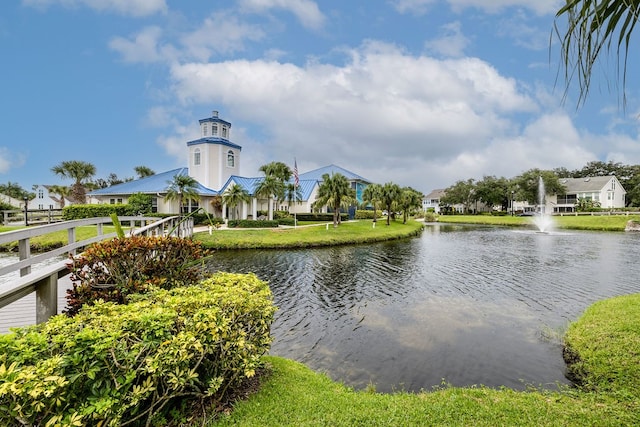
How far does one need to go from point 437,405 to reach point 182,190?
3381cm

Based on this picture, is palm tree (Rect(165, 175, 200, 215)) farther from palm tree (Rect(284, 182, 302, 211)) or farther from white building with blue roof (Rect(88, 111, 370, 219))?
palm tree (Rect(284, 182, 302, 211))

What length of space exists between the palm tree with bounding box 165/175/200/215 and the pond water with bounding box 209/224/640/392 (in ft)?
51.5

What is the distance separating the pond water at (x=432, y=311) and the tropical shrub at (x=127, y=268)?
3208 mm

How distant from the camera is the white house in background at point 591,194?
68.9 metres

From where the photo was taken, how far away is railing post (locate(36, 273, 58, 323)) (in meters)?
A: 4.11

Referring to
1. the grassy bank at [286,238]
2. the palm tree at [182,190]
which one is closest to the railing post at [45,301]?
the grassy bank at [286,238]

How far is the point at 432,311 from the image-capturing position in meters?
10.3

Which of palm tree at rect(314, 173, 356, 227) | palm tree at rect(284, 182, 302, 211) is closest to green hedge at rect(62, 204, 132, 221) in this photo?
palm tree at rect(284, 182, 302, 211)

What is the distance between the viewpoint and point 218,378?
3.49 meters

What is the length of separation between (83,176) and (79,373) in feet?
223

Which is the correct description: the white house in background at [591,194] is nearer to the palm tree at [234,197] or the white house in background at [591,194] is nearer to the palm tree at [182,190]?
the palm tree at [234,197]

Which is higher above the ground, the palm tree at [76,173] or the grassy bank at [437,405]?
the palm tree at [76,173]

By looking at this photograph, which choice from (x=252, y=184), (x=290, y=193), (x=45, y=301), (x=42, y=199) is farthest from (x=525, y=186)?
(x=42, y=199)

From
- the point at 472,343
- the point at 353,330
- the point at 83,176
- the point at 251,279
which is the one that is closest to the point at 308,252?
the point at 353,330
